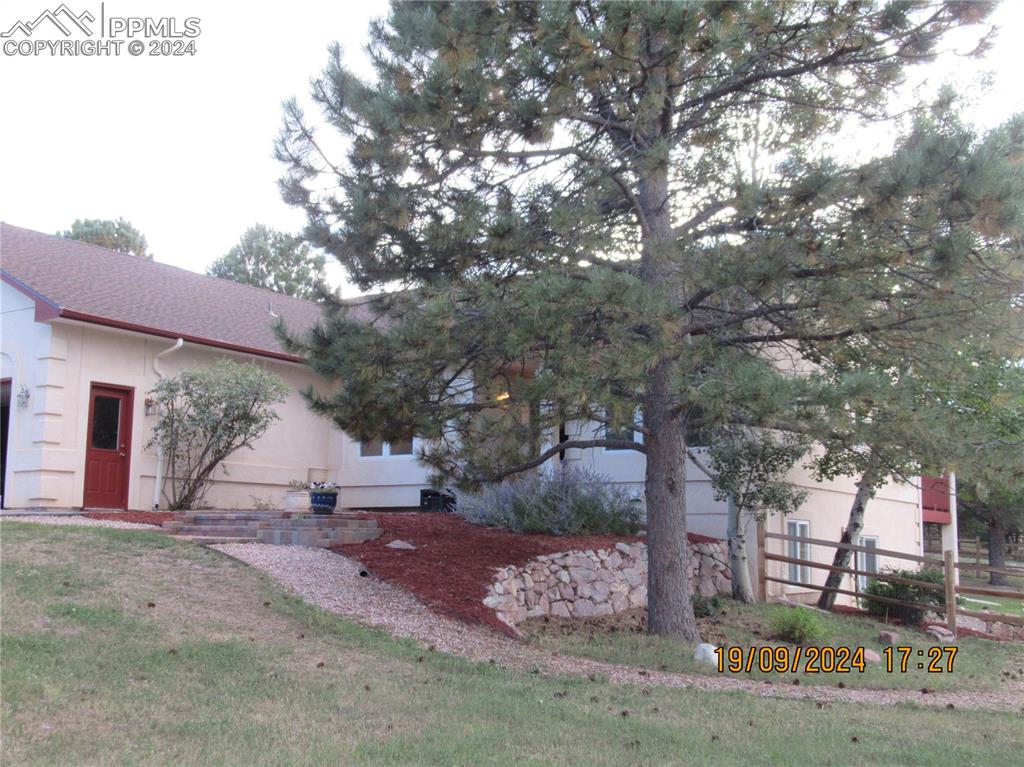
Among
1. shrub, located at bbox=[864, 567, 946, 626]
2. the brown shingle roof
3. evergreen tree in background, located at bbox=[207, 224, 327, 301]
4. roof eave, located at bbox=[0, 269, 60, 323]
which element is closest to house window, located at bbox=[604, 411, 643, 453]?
shrub, located at bbox=[864, 567, 946, 626]

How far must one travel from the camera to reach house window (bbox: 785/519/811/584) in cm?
1591

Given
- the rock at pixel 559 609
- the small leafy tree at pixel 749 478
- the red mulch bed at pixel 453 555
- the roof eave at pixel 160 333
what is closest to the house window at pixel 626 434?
the small leafy tree at pixel 749 478

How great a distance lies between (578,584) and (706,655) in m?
2.82

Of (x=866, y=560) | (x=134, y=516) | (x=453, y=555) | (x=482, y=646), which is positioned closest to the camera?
(x=482, y=646)

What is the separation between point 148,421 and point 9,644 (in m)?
9.70

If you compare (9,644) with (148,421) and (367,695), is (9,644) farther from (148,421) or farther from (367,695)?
(148,421)

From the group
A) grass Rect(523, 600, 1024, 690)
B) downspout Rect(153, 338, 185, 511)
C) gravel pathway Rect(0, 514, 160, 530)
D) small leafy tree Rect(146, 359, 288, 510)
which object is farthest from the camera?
downspout Rect(153, 338, 185, 511)

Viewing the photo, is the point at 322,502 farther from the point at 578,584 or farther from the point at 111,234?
the point at 111,234

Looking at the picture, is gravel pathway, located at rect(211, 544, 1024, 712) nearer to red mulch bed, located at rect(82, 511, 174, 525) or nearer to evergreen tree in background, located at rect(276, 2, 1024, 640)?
evergreen tree in background, located at rect(276, 2, 1024, 640)

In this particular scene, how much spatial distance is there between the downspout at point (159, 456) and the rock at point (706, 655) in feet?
33.3

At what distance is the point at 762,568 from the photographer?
14.2 m

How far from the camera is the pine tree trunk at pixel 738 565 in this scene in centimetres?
1368

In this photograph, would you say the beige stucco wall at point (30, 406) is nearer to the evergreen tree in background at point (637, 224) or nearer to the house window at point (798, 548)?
the evergreen tree in background at point (637, 224)

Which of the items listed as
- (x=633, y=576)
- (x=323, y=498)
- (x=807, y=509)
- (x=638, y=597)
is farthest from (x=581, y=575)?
(x=807, y=509)
